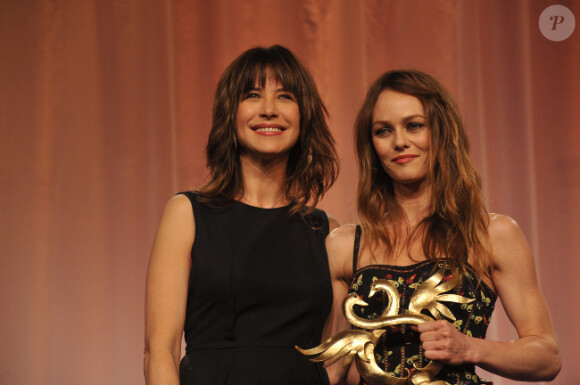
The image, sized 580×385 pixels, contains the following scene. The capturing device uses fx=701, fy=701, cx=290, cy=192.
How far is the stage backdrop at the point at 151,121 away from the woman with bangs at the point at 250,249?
3.85 feet

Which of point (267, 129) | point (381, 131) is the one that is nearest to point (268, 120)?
point (267, 129)

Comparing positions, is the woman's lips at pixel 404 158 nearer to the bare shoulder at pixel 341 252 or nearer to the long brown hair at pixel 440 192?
the long brown hair at pixel 440 192

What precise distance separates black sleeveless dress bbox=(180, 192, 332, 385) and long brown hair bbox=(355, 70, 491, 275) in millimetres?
249

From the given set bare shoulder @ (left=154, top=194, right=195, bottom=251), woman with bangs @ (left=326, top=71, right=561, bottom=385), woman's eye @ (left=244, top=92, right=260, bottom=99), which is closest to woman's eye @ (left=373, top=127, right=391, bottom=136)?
woman with bangs @ (left=326, top=71, right=561, bottom=385)

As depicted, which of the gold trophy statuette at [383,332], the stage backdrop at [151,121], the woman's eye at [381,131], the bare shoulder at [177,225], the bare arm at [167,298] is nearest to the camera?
the gold trophy statuette at [383,332]

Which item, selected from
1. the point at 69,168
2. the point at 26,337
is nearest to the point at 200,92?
the point at 69,168

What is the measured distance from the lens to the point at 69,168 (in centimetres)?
337

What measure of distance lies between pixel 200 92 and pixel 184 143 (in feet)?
0.84

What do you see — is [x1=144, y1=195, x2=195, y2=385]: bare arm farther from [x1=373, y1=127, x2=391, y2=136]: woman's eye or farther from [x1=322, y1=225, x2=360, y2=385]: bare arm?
[x1=373, y1=127, x2=391, y2=136]: woman's eye

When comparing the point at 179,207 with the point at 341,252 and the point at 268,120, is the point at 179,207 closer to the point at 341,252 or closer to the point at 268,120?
the point at 268,120

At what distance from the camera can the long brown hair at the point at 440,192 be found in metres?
1.83

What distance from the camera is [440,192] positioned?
1.93m

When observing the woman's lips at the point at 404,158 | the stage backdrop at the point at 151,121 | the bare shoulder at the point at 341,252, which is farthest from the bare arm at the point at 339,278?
the stage backdrop at the point at 151,121

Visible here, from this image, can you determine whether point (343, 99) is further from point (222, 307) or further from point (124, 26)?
point (222, 307)
